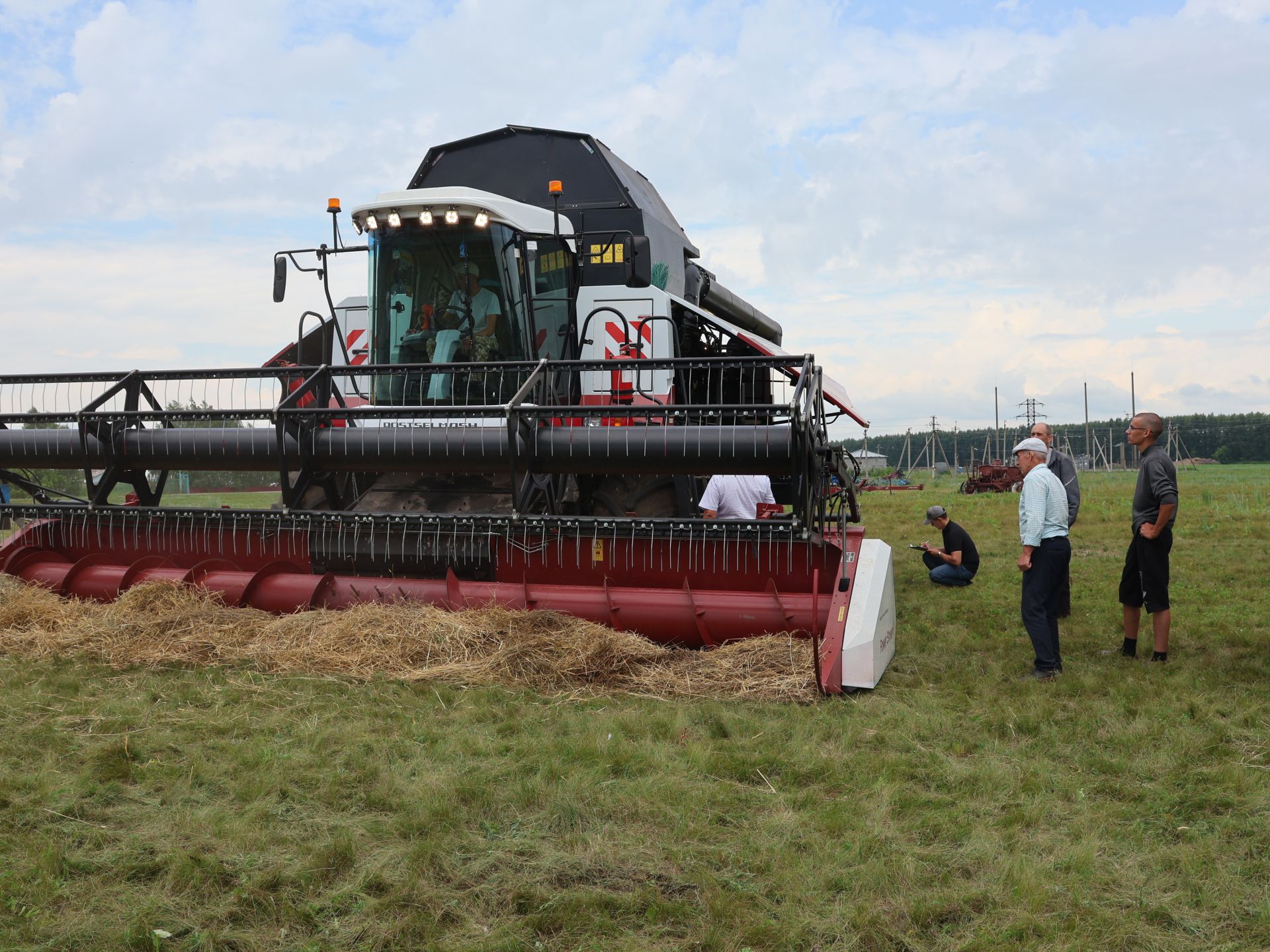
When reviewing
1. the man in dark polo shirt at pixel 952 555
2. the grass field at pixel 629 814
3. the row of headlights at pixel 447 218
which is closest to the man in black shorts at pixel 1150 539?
the grass field at pixel 629 814

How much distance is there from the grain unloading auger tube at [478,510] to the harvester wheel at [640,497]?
0.9 inches

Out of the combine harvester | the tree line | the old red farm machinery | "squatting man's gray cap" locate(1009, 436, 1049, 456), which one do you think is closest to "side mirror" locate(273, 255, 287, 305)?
the combine harvester

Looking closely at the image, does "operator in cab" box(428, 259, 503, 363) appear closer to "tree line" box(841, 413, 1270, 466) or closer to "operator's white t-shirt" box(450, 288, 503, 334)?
"operator's white t-shirt" box(450, 288, 503, 334)

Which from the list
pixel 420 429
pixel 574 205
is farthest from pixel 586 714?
pixel 574 205

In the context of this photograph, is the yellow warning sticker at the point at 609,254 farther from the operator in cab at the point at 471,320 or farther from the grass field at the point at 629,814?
the grass field at the point at 629,814

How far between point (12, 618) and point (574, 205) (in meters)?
5.84

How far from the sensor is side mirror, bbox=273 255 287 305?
25.5 feet

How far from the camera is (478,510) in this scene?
6.98 m

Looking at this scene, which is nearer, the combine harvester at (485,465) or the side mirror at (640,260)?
the combine harvester at (485,465)

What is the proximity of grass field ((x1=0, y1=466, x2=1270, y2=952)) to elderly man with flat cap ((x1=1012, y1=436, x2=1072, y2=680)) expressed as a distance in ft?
0.63

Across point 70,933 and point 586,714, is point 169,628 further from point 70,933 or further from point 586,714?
point 70,933

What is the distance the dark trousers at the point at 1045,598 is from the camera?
5781 millimetres

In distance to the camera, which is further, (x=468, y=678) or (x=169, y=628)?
(x=169, y=628)

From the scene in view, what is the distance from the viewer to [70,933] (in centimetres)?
271
